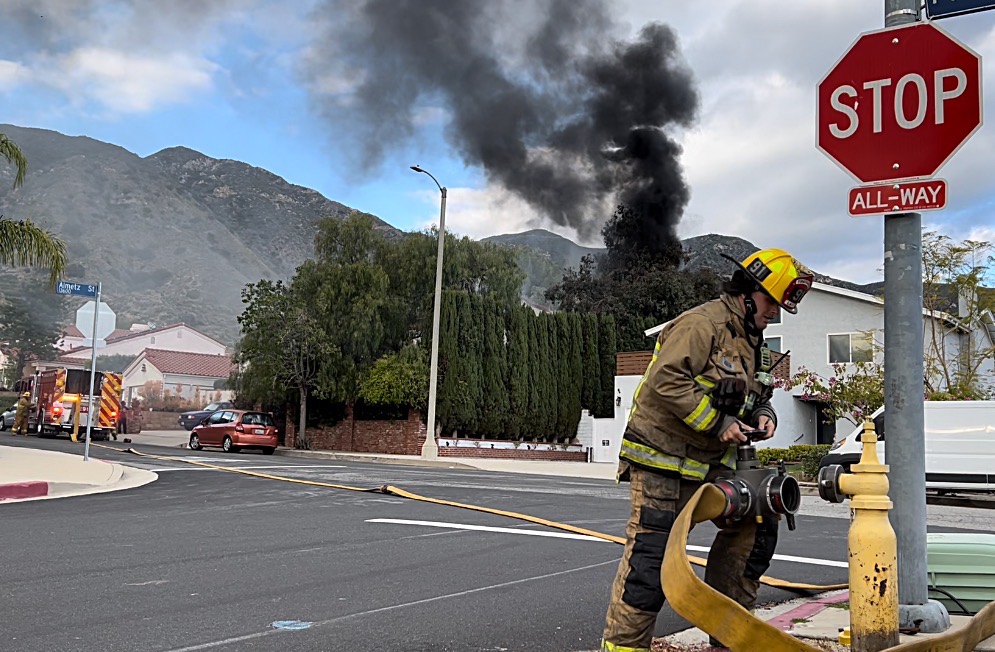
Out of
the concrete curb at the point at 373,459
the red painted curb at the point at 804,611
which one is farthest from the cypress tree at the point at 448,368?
the red painted curb at the point at 804,611

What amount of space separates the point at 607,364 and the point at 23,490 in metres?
29.3

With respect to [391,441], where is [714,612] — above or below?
above

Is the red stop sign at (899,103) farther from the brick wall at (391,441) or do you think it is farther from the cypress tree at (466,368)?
the cypress tree at (466,368)

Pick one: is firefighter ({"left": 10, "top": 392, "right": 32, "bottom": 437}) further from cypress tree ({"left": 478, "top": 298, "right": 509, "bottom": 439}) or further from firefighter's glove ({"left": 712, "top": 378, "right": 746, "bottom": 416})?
firefighter's glove ({"left": 712, "top": 378, "right": 746, "bottom": 416})

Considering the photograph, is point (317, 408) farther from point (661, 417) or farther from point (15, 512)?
point (661, 417)

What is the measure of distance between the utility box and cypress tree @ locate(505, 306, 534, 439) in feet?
99.6

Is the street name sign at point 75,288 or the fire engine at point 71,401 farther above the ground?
the street name sign at point 75,288

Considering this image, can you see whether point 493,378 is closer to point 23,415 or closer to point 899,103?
point 23,415

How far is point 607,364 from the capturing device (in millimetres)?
38688

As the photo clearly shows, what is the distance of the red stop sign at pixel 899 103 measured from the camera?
4.23 meters

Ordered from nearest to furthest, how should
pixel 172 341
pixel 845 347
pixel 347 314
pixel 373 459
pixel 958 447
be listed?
pixel 958 447 → pixel 373 459 → pixel 845 347 → pixel 347 314 → pixel 172 341

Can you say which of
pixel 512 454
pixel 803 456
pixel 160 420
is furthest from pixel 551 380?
pixel 160 420

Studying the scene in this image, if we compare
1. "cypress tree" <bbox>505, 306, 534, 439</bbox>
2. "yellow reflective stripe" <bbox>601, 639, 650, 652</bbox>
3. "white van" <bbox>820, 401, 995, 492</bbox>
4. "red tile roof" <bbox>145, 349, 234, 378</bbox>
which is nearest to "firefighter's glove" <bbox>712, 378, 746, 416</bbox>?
"yellow reflective stripe" <bbox>601, 639, 650, 652</bbox>

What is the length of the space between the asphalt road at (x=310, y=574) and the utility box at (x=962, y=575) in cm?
132
